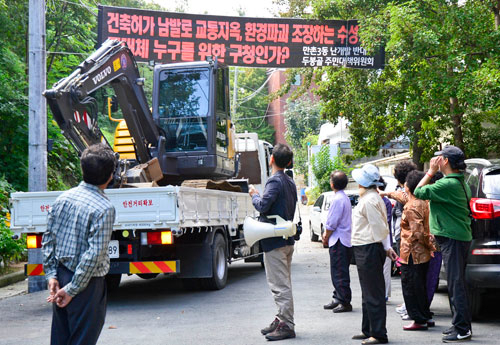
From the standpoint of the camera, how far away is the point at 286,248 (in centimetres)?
716

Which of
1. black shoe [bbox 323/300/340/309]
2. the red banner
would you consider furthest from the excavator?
black shoe [bbox 323/300/340/309]

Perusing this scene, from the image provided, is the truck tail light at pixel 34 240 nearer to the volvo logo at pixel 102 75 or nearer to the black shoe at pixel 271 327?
the volvo logo at pixel 102 75

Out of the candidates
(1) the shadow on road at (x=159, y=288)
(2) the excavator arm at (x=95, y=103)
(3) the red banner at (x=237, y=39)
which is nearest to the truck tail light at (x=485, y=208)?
(1) the shadow on road at (x=159, y=288)

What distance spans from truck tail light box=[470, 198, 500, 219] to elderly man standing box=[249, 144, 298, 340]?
1.98 metres

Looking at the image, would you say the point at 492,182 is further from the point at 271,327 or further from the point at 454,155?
the point at 271,327

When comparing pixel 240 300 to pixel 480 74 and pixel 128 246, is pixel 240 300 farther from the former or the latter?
pixel 480 74

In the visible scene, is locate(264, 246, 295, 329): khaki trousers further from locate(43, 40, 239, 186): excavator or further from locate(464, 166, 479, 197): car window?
locate(43, 40, 239, 186): excavator

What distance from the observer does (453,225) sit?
6707 millimetres

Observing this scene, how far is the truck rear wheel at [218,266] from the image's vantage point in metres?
10.4

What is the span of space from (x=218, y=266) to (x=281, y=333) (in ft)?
12.8

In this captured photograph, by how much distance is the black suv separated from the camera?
7.08 meters

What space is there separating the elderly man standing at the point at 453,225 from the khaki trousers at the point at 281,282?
156cm

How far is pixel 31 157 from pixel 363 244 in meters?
7.20

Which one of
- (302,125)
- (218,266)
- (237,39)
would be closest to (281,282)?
(218,266)
